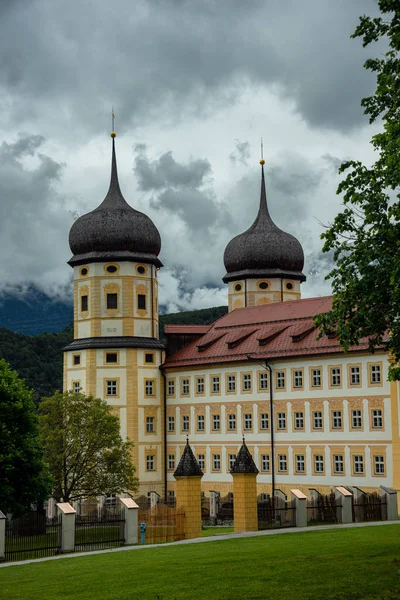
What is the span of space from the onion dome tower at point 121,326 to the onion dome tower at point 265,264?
12035 millimetres

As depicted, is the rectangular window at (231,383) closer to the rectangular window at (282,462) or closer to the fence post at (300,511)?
the rectangular window at (282,462)

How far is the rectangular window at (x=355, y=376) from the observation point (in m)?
56.9

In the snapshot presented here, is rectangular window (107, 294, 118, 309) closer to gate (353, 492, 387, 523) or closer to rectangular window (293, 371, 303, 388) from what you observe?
rectangular window (293, 371, 303, 388)

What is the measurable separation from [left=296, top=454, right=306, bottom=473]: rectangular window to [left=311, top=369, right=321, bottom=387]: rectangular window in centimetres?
426

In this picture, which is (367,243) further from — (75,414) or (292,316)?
(292,316)

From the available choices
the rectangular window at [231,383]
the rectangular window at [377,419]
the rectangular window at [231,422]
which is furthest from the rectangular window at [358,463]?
the rectangular window at [231,383]

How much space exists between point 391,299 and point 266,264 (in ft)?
185

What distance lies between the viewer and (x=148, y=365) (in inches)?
2795

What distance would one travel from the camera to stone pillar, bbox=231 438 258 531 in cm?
4028

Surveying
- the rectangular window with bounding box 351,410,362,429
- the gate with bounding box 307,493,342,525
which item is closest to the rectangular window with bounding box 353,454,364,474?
the rectangular window with bounding box 351,410,362,429

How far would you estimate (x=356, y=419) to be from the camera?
5675 cm

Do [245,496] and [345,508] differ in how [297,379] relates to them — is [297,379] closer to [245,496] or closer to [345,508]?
[345,508]

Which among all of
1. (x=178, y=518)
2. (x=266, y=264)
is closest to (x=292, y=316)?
(x=266, y=264)

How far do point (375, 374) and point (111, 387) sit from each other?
2133cm
